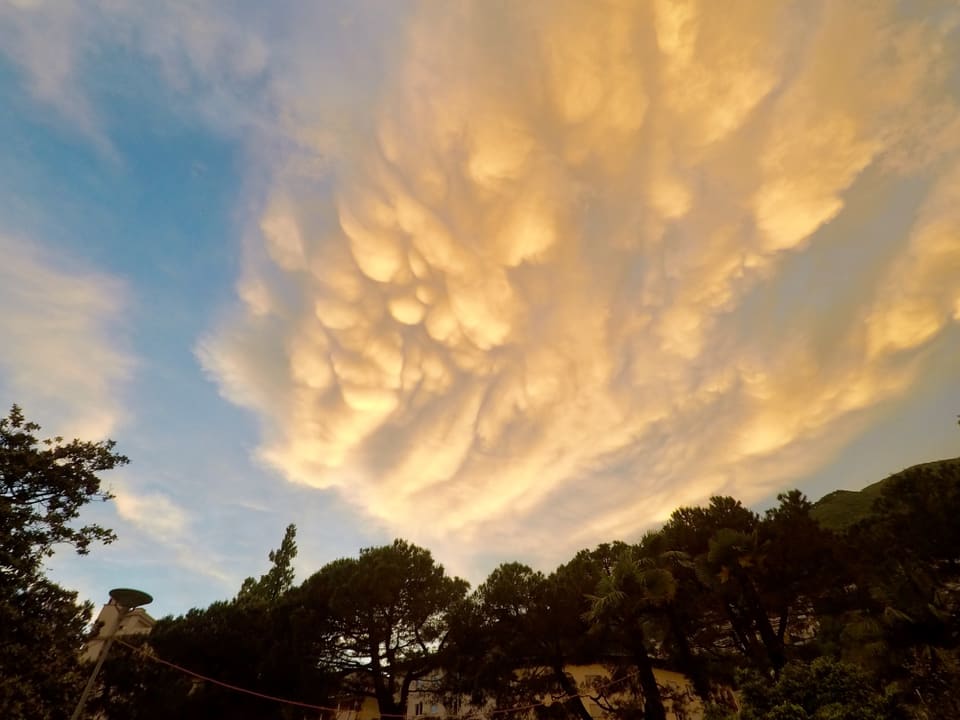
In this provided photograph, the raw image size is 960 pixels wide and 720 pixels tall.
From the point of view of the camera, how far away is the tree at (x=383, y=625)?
2909 cm

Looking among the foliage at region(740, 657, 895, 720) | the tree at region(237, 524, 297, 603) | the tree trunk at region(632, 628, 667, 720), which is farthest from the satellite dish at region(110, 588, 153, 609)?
the tree at region(237, 524, 297, 603)

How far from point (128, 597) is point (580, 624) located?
70.7 ft

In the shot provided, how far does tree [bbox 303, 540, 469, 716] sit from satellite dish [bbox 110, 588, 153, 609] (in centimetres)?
1832

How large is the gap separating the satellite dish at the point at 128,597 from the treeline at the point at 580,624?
31.6ft

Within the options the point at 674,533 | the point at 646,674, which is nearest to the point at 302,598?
the point at 646,674

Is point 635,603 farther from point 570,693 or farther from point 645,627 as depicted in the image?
point 570,693

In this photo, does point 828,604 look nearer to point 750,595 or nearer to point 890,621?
point 750,595

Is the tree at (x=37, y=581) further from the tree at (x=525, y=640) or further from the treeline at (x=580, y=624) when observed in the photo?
the tree at (x=525, y=640)

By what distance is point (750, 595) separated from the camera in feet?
66.1

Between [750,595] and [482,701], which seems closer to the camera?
[750,595]

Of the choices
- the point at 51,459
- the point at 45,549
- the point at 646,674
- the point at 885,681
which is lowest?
the point at 885,681

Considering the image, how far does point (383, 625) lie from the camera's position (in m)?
29.7

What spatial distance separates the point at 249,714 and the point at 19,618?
16255 mm

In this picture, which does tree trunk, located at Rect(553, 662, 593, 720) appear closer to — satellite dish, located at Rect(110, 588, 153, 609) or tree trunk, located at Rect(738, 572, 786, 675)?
tree trunk, located at Rect(738, 572, 786, 675)
